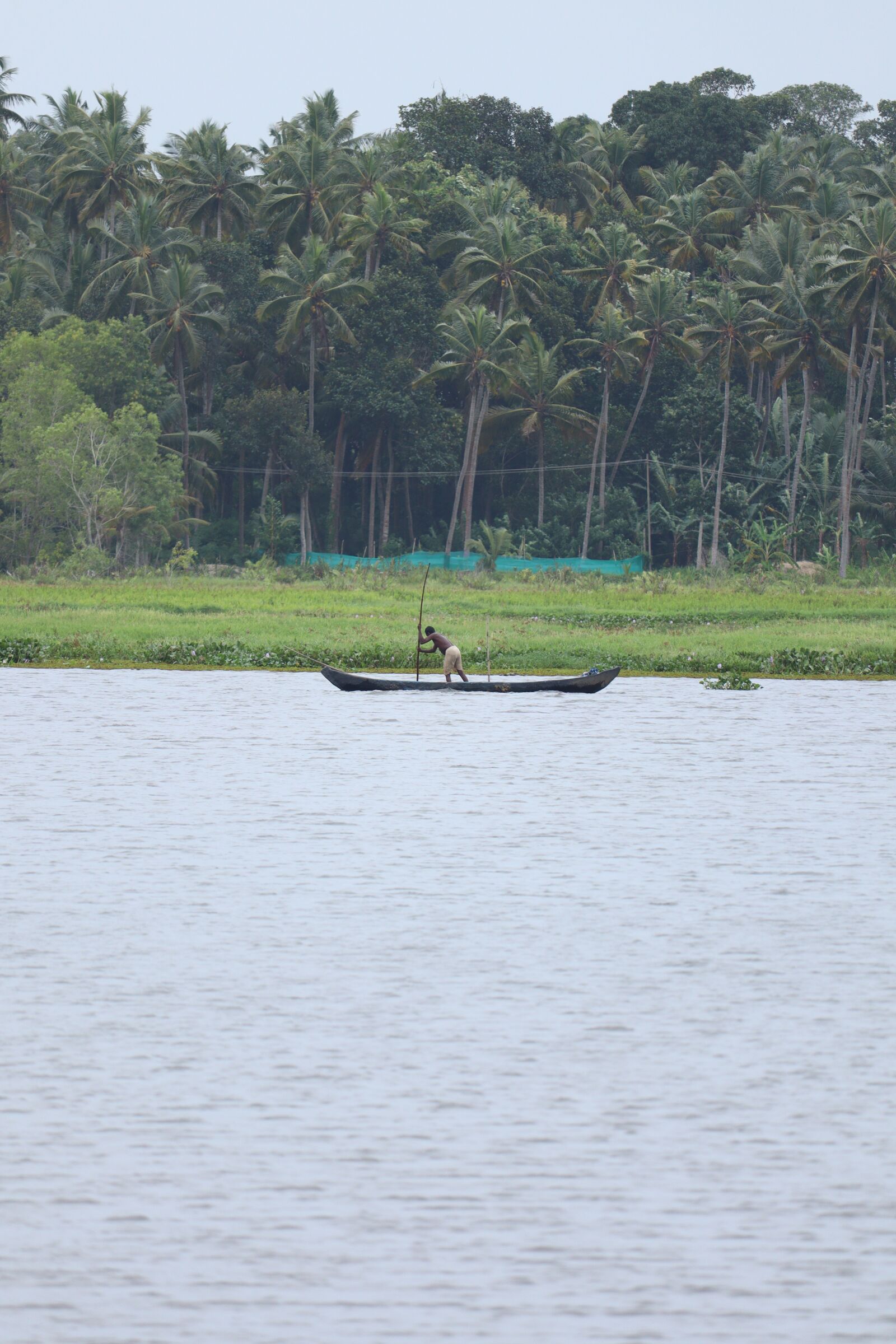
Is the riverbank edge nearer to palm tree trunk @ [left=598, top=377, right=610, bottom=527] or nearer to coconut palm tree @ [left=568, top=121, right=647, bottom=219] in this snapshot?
palm tree trunk @ [left=598, top=377, right=610, bottom=527]

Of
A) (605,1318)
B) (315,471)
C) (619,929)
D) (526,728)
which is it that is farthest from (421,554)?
(605,1318)

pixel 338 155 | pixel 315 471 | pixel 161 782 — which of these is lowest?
pixel 161 782

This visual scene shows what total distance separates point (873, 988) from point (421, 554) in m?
62.5

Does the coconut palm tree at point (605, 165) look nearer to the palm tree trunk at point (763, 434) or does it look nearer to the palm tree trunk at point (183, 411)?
the palm tree trunk at point (763, 434)

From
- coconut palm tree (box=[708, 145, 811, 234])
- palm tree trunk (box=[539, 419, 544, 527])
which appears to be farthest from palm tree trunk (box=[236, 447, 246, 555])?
coconut palm tree (box=[708, 145, 811, 234])

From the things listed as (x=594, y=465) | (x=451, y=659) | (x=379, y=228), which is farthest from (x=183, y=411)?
(x=451, y=659)

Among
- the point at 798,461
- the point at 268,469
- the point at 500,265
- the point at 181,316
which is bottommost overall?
the point at 268,469

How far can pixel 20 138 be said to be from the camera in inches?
3236

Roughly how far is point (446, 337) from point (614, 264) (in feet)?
31.1

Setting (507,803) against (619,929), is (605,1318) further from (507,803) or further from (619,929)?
(507,803)

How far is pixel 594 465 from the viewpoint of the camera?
74125 millimetres

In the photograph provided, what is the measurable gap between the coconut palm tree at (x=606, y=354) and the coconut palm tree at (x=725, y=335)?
2.64 meters

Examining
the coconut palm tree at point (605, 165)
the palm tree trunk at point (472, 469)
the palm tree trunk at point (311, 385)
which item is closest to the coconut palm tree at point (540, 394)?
the palm tree trunk at point (472, 469)

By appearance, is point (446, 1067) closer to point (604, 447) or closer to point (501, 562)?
point (501, 562)
